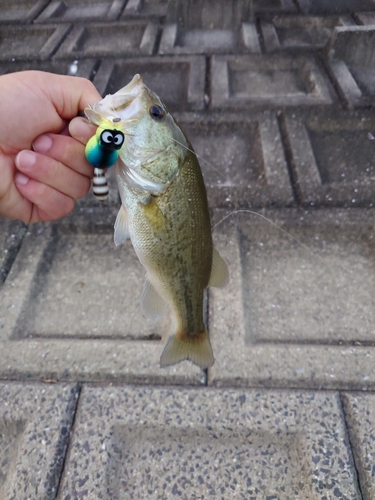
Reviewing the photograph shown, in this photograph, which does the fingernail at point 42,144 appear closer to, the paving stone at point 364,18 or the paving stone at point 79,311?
the paving stone at point 79,311

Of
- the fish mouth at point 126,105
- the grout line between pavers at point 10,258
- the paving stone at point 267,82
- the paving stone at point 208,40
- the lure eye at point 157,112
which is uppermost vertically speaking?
the fish mouth at point 126,105

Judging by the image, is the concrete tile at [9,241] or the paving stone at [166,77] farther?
the paving stone at [166,77]

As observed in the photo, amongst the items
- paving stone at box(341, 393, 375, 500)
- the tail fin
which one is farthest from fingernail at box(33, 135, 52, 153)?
paving stone at box(341, 393, 375, 500)

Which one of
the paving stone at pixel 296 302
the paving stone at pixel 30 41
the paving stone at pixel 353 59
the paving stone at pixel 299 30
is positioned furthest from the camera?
the paving stone at pixel 299 30

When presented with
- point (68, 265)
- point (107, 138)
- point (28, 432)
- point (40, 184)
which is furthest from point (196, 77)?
point (28, 432)

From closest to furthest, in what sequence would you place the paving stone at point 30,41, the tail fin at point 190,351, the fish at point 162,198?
1. the fish at point 162,198
2. the tail fin at point 190,351
3. the paving stone at point 30,41

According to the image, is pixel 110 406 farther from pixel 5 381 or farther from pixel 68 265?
pixel 68 265

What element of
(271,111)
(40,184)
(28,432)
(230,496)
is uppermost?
(40,184)

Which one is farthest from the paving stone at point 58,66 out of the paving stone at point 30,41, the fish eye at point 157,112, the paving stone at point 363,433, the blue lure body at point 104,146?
the paving stone at point 363,433
